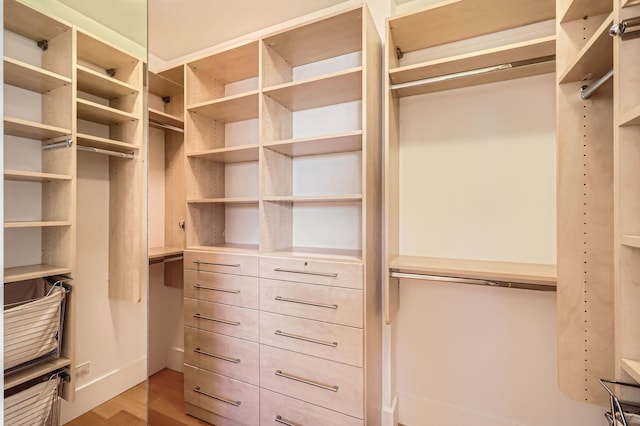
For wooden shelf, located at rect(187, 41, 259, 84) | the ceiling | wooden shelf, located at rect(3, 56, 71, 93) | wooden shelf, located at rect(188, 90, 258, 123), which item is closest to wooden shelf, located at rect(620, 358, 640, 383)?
wooden shelf, located at rect(3, 56, 71, 93)

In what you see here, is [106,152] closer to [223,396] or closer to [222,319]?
[222,319]

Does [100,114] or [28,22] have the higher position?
[28,22]

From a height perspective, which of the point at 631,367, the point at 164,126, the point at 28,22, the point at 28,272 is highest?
A: the point at 164,126

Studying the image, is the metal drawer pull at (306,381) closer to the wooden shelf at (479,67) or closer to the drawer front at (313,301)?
the drawer front at (313,301)

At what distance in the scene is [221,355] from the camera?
1.87 meters

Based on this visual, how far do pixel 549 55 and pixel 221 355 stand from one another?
8.05ft

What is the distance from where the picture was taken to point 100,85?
1054 millimetres

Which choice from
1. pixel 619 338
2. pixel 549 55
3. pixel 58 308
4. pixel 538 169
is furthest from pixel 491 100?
pixel 58 308

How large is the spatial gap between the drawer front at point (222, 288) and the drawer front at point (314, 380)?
0.31 m

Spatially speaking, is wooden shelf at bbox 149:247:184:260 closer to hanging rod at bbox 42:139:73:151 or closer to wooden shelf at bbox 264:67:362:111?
hanging rod at bbox 42:139:73:151

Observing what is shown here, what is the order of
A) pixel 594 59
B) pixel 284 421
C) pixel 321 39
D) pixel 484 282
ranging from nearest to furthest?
pixel 594 59 → pixel 484 282 → pixel 284 421 → pixel 321 39

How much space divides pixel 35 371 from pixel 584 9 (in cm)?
228

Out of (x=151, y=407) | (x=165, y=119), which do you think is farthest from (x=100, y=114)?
(x=151, y=407)

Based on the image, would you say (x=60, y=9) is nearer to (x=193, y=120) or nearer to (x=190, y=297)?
(x=193, y=120)
